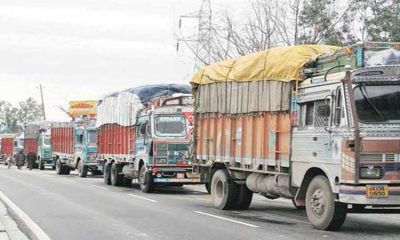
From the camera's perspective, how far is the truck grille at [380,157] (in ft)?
33.8

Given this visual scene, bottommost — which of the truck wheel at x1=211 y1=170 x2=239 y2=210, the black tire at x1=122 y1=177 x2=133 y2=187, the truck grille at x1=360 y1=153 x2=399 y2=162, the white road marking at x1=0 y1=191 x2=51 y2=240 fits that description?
the white road marking at x1=0 y1=191 x2=51 y2=240

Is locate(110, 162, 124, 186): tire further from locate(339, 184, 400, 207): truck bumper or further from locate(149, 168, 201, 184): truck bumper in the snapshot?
locate(339, 184, 400, 207): truck bumper

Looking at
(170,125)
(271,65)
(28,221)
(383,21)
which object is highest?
(383,21)

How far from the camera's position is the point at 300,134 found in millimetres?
11922

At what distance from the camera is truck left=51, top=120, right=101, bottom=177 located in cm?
3288

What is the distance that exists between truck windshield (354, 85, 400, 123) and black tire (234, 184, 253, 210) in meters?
5.26

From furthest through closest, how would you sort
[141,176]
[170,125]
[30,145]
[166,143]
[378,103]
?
[30,145] → [141,176] → [170,125] → [166,143] → [378,103]

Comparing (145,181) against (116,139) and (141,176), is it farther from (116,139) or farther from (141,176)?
(116,139)

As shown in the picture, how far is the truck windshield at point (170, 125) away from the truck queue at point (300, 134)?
179 mm

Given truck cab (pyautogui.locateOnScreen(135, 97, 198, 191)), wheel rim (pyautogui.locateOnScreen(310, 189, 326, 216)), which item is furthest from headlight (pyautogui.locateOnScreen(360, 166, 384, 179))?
truck cab (pyautogui.locateOnScreen(135, 97, 198, 191))

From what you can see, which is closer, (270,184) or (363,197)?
(363,197)

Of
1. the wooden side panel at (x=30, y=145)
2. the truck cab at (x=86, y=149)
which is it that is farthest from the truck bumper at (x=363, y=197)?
the wooden side panel at (x=30, y=145)

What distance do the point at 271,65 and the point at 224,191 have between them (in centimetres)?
357

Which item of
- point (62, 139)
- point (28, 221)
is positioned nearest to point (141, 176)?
point (28, 221)
